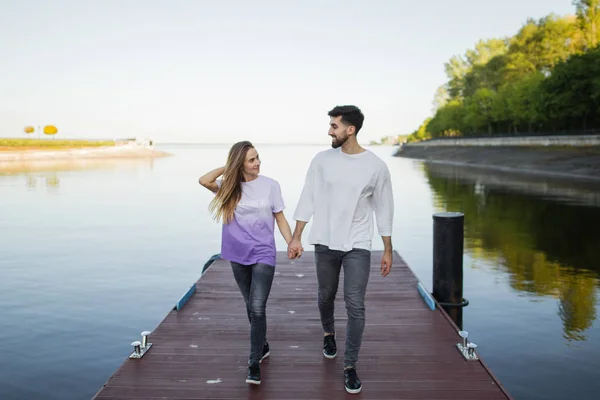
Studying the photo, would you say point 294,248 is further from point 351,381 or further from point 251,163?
point 351,381

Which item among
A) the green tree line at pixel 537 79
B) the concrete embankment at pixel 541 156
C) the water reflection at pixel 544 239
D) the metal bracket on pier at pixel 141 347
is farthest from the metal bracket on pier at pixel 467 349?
the green tree line at pixel 537 79

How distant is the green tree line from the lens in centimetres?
4691

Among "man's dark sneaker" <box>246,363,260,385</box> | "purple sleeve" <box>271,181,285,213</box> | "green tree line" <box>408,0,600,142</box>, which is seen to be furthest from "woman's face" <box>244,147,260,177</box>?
"green tree line" <box>408,0,600,142</box>

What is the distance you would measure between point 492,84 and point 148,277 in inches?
3218

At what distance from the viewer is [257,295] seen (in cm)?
440

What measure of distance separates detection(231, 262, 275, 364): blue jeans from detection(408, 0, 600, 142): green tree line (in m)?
45.7

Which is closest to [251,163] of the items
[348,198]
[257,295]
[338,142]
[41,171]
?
[338,142]

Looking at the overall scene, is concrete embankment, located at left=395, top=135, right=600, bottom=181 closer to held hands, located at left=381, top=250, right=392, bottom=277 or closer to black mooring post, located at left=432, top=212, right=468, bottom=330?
black mooring post, located at left=432, top=212, right=468, bottom=330

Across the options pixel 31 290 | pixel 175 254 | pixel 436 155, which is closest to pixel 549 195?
pixel 175 254

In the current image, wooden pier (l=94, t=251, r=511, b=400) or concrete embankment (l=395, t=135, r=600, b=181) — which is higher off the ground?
concrete embankment (l=395, t=135, r=600, b=181)

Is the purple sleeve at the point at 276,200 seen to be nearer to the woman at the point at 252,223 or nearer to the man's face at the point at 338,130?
the woman at the point at 252,223

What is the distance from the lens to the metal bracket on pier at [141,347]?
5.00 metres

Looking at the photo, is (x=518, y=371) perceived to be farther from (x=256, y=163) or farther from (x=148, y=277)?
(x=148, y=277)

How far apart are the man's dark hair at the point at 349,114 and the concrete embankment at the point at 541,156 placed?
33310 mm
